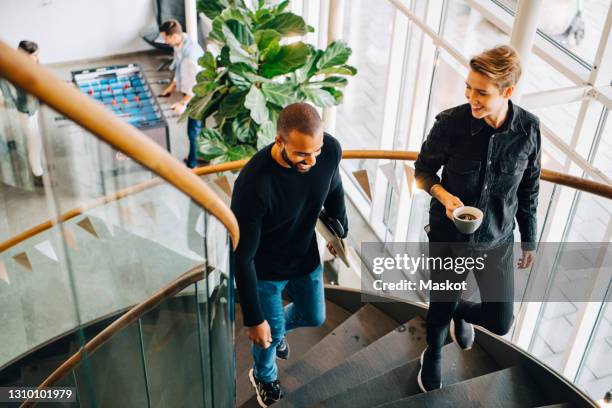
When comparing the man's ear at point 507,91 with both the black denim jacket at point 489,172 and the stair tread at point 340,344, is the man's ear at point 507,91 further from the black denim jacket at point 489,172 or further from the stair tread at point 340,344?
the stair tread at point 340,344

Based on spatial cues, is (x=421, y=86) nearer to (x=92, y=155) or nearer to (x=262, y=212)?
(x=262, y=212)

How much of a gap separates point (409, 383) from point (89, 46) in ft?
29.1

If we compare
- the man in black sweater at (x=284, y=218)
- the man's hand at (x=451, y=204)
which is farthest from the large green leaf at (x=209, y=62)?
the man's hand at (x=451, y=204)

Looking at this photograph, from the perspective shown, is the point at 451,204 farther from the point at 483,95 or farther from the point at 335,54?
the point at 335,54

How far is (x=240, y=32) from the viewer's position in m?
4.63

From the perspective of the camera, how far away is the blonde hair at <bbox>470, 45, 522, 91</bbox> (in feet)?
8.33

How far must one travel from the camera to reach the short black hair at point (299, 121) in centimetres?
252

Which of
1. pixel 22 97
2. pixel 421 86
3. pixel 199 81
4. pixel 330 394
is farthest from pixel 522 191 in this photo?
pixel 421 86

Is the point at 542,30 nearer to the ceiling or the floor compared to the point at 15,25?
nearer to the ceiling

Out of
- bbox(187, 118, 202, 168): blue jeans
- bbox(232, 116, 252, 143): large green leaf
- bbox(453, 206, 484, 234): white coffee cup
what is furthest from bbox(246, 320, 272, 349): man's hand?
bbox(187, 118, 202, 168): blue jeans

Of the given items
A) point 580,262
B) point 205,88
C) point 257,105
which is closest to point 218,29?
point 205,88

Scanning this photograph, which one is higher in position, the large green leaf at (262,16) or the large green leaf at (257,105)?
the large green leaf at (262,16)

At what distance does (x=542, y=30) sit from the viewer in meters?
4.62

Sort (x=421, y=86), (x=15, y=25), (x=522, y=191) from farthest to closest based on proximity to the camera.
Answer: (x=15, y=25)
(x=421, y=86)
(x=522, y=191)
